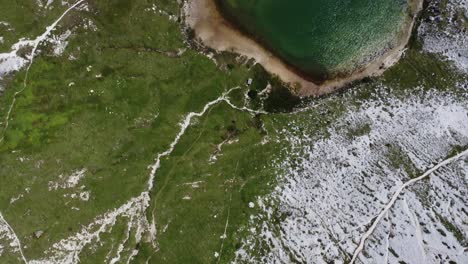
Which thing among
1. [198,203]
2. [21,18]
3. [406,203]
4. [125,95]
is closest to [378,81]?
[406,203]

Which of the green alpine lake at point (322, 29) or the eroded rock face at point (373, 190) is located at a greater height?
the green alpine lake at point (322, 29)

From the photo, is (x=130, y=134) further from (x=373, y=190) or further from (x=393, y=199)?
(x=393, y=199)

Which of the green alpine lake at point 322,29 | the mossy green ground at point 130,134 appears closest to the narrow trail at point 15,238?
the mossy green ground at point 130,134

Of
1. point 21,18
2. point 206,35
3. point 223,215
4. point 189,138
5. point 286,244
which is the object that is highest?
point 21,18

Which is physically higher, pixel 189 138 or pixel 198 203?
pixel 189 138

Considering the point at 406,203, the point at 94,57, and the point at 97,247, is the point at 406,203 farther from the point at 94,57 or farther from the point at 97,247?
the point at 94,57

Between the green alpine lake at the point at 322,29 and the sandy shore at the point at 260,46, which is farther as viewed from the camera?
the green alpine lake at the point at 322,29

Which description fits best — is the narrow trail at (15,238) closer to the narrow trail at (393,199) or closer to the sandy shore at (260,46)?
the sandy shore at (260,46)
